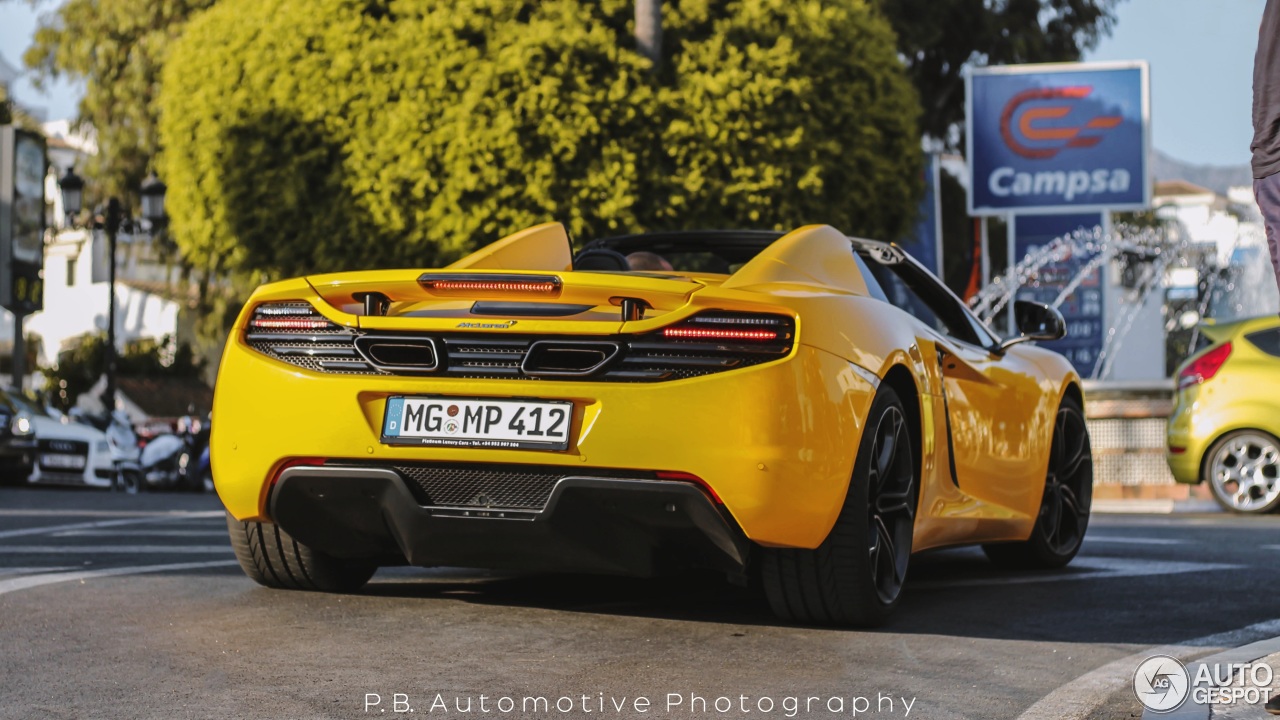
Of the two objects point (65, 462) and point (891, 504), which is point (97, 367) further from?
point (891, 504)

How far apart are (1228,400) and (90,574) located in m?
8.93

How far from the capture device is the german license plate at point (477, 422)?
520 cm

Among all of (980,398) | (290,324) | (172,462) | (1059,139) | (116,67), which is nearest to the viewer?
(290,324)

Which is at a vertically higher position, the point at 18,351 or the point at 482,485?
the point at 18,351

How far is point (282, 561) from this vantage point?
20.3 ft

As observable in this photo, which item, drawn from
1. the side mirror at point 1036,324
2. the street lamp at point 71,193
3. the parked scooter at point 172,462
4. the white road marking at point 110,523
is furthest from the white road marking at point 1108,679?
the street lamp at point 71,193

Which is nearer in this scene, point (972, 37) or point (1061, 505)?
point (1061, 505)

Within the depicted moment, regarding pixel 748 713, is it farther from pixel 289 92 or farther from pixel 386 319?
pixel 289 92

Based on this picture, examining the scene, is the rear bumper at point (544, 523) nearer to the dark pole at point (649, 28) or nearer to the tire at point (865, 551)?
the tire at point (865, 551)

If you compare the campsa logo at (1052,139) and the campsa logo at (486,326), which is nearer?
the campsa logo at (486,326)

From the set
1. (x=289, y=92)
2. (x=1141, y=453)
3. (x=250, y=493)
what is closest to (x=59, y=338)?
(x=289, y=92)

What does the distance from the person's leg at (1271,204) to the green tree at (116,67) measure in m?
32.9

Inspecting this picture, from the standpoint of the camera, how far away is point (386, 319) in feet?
17.7

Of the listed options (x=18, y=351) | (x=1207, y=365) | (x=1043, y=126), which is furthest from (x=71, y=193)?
(x=1207, y=365)
